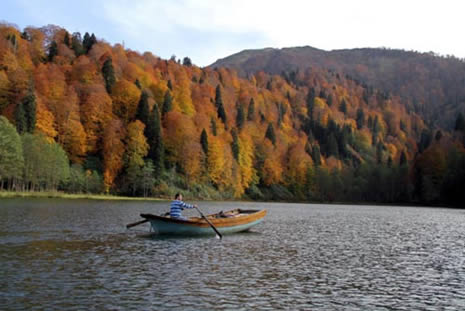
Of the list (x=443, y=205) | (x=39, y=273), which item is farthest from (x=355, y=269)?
(x=443, y=205)

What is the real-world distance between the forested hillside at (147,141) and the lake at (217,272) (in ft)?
A: 206

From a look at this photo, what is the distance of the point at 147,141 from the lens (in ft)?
417

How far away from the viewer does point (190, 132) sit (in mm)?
135625

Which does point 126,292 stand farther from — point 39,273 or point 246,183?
point 246,183

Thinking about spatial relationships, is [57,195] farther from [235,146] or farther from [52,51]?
[52,51]

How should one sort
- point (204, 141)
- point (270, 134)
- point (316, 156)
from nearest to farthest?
point (204, 141) → point (270, 134) → point (316, 156)

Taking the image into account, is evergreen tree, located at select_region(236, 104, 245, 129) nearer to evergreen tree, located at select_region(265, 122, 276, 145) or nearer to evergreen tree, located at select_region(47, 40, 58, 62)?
evergreen tree, located at select_region(265, 122, 276, 145)

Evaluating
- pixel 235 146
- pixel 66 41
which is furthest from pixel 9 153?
pixel 66 41

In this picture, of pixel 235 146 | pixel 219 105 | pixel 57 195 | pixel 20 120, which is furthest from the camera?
pixel 219 105

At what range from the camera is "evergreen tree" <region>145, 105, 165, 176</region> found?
124 m

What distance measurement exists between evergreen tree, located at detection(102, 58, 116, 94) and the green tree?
162 ft

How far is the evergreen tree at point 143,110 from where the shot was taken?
427ft

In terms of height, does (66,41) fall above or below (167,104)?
above

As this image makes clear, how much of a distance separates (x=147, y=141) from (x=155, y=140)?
2409 mm
